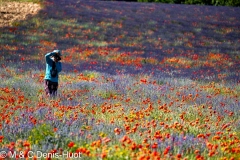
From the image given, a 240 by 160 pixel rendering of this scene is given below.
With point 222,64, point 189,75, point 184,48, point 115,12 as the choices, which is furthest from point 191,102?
point 115,12

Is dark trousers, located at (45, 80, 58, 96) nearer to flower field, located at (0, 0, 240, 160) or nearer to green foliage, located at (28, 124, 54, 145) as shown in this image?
flower field, located at (0, 0, 240, 160)

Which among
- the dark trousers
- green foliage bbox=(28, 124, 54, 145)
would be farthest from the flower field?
the dark trousers

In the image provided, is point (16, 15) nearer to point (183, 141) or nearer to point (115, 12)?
point (115, 12)

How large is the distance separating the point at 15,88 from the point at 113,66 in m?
6.29

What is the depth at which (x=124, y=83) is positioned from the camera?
10008mm

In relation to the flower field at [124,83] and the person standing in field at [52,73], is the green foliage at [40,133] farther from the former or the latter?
the person standing in field at [52,73]

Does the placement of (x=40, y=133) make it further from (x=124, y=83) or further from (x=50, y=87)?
(x=124, y=83)

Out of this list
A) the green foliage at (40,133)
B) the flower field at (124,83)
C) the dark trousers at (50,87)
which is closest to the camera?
the flower field at (124,83)

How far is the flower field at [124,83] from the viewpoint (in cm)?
399

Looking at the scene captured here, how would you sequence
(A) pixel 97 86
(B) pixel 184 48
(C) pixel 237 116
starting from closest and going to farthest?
(C) pixel 237 116 → (A) pixel 97 86 → (B) pixel 184 48

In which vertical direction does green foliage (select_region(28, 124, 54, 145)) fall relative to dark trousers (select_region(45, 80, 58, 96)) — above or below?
above

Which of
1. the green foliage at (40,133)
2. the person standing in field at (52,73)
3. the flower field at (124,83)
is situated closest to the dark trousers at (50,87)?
the person standing in field at (52,73)

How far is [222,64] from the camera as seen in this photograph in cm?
1656

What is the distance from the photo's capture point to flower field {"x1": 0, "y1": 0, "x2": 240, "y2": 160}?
3.99 m
